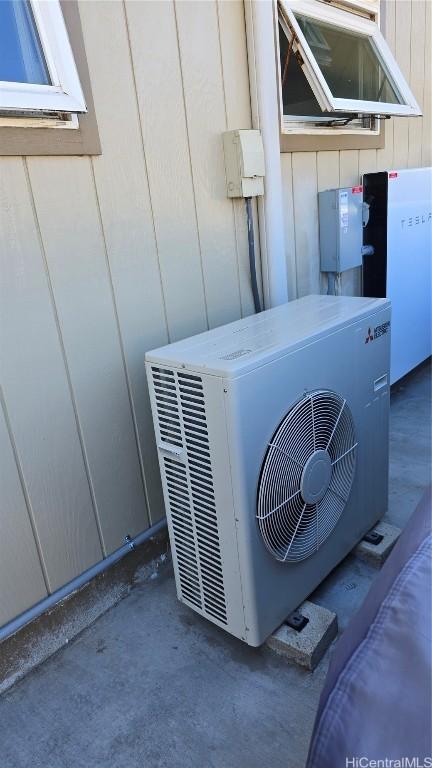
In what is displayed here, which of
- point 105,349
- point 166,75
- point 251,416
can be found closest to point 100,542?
point 105,349

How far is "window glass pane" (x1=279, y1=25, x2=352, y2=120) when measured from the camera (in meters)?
2.14

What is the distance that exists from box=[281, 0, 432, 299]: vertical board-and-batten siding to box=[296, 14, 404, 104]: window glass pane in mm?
241

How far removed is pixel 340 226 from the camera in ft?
8.08

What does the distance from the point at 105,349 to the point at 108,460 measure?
0.37 m

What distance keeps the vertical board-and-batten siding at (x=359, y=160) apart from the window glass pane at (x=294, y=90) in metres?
0.18

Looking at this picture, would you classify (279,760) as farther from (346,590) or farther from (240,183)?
(240,183)

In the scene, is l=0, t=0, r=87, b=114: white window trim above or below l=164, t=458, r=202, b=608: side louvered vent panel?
above

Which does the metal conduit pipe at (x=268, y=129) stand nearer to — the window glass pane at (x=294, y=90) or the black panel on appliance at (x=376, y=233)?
the window glass pane at (x=294, y=90)

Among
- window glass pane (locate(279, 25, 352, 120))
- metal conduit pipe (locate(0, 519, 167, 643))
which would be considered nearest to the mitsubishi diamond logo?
metal conduit pipe (locate(0, 519, 167, 643))

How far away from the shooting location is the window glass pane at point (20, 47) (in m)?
1.24

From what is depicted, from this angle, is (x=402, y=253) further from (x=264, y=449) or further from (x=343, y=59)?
(x=264, y=449)

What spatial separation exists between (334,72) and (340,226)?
2.48 feet
